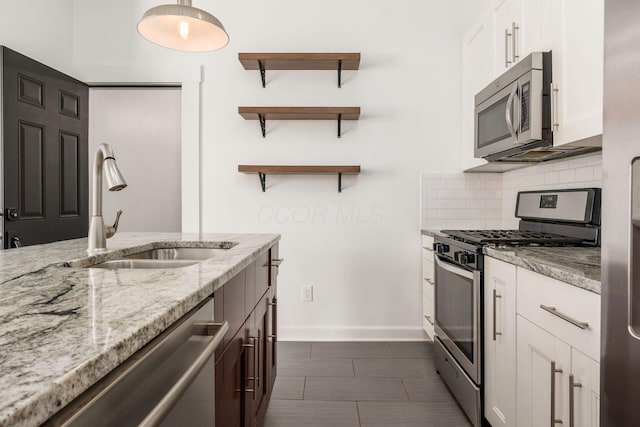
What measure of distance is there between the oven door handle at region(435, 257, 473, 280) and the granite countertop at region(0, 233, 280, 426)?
1198 millimetres

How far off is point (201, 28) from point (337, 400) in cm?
201

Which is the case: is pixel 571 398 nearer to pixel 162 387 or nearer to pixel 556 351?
pixel 556 351

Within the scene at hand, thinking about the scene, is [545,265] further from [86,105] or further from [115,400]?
[86,105]

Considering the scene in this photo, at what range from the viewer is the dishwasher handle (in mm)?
555

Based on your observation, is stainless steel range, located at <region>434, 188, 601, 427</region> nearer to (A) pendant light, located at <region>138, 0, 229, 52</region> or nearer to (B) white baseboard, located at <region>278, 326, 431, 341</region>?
(B) white baseboard, located at <region>278, 326, 431, 341</region>

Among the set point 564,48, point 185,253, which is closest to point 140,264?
point 185,253

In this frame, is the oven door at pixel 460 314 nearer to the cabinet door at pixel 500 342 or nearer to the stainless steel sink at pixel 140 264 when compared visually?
the cabinet door at pixel 500 342

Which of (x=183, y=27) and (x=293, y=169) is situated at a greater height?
(x=183, y=27)

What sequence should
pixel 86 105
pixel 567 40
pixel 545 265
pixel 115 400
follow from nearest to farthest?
pixel 115 400
pixel 545 265
pixel 567 40
pixel 86 105

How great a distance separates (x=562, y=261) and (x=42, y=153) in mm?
3090

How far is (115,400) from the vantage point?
48 centimetres

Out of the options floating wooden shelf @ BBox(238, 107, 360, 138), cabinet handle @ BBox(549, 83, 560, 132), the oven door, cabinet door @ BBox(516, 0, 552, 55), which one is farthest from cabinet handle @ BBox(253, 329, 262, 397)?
cabinet door @ BBox(516, 0, 552, 55)

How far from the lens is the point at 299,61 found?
2.80 meters

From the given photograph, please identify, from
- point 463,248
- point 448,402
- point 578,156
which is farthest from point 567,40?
point 448,402
